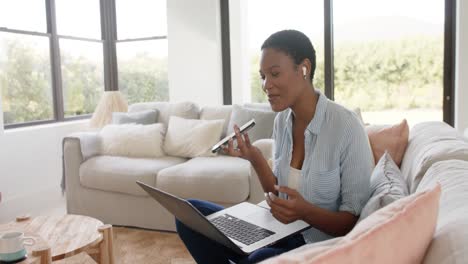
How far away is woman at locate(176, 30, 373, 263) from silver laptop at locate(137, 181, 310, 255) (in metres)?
0.03

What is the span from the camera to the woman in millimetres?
1220

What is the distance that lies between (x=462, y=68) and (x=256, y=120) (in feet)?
5.80

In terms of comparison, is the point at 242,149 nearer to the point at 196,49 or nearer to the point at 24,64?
the point at 196,49

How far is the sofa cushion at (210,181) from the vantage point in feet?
8.79

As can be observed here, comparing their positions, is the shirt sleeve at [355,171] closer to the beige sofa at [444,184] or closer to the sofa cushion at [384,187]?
the sofa cushion at [384,187]

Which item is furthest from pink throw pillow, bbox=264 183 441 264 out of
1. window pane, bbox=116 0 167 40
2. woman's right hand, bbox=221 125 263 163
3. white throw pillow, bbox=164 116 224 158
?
window pane, bbox=116 0 167 40

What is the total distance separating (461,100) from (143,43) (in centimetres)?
342

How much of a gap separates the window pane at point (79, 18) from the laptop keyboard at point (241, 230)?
3756 mm

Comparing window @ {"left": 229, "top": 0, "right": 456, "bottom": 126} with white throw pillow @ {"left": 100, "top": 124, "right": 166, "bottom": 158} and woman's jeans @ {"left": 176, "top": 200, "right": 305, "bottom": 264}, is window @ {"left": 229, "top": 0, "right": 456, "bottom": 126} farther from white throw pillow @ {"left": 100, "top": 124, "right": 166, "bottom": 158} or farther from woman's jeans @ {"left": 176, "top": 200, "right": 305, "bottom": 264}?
woman's jeans @ {"left": 176, "top": 200, "right": 305, "bottom": 264}

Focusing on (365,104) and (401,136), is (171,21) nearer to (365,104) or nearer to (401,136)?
(365,104)

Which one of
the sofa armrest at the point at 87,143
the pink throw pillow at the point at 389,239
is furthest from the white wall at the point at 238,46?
the pink throw pillow at the point at 389,239

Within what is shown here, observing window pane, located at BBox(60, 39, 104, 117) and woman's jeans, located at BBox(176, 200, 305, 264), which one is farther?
window pane, located at BBox(60, 39, 104, 117)

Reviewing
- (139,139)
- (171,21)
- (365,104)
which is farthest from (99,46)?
(365,104)

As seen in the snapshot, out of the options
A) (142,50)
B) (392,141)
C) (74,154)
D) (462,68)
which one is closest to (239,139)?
(392,141)
